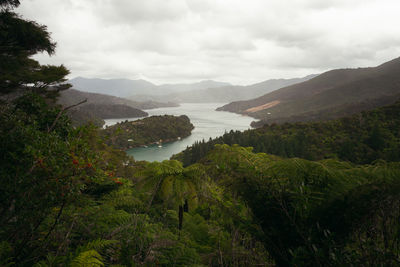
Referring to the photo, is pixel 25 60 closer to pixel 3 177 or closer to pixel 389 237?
pixel 3 177

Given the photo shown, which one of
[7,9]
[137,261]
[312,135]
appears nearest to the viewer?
[137,261]

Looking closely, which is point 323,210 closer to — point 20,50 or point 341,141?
point 20,50

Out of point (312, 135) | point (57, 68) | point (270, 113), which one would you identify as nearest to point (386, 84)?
point (270, 113)

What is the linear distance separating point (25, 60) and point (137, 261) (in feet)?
28.1

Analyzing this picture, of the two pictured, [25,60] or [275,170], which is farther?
[25,60]

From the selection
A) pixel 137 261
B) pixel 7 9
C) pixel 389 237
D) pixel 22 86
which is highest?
pixel 7 9

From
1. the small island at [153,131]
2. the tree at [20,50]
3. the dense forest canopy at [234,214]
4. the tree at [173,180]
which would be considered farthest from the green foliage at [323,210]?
the small island at [153,131]

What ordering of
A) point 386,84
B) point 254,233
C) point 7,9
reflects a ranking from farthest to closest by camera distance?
point 386,84, point 7,9, point 254,233

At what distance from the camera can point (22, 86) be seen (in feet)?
22.7

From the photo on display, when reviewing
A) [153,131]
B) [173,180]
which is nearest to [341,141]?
[173,180]

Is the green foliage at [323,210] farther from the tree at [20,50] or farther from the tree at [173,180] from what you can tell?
the tree at [20,50]

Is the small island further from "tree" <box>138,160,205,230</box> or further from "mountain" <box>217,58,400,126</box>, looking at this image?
"tree" <box>138,160,205,230</box>

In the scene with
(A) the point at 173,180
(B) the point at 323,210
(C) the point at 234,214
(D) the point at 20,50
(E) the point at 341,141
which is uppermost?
(D) the point at 20,50

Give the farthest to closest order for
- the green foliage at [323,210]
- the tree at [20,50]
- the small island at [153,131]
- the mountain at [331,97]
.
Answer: the mountain at [331,97] < the small island at [153,131] < the tree at [20,50] < the green foliage at [323,210]
